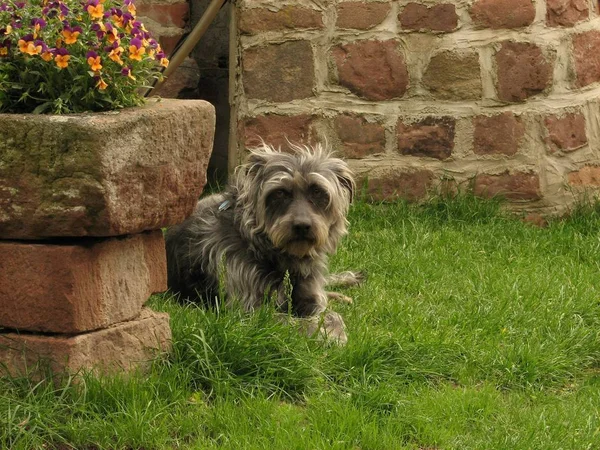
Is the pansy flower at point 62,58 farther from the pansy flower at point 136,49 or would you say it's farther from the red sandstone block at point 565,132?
the red sandstone block at point 565,132

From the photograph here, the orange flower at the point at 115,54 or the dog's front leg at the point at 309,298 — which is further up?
the orange flower at the point at 115,54

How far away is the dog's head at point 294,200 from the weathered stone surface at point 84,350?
3.98ft

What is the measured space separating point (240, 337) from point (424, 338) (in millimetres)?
1084

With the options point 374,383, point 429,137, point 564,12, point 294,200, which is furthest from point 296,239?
point 564,12

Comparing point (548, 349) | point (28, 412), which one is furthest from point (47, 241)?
point (548, 349)

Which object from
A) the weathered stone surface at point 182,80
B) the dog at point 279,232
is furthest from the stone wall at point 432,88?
the dog at point 279,232

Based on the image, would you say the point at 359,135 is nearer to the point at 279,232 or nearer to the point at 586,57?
the point at 586,57

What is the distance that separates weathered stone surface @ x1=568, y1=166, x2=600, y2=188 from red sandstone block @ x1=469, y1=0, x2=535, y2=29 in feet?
4.02

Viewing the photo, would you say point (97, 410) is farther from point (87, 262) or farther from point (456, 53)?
point (456, 53)

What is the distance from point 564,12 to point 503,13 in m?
0.48

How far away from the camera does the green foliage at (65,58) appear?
4.49 m

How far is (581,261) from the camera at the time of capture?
7.28 metres

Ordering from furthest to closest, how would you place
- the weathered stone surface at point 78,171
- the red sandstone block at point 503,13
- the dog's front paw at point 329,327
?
the red sandstone block at point 503,13 < the dog's front paw at point 329,327 < the weathered stone surface at point 78,171

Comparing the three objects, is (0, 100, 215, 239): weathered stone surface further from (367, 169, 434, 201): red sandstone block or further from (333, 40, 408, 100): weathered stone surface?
(367, 169, 434, 201): red sandstone block
